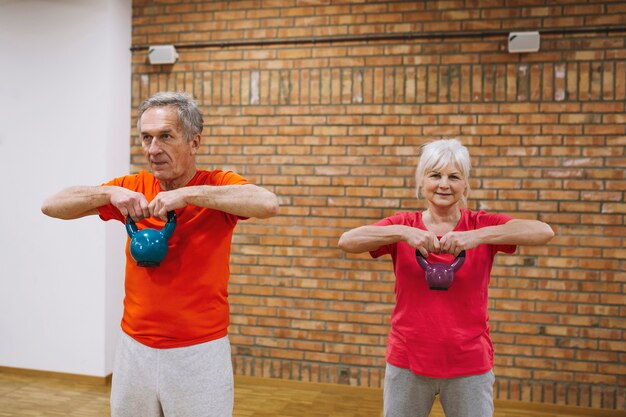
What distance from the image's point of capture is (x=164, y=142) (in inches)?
68.5

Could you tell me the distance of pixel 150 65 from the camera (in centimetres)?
421

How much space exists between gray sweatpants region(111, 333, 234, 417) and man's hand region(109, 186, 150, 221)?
0.38 metres

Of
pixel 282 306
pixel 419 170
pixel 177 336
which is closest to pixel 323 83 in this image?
pixel 282 306

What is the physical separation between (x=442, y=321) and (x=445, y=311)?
0.03 m

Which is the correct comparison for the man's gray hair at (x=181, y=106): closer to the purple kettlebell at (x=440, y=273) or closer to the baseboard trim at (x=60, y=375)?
the purple kettlebell at (x=440, y=273)

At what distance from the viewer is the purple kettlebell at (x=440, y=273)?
5.67 feet

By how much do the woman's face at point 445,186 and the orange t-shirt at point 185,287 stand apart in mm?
682

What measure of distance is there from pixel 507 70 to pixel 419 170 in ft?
6.65

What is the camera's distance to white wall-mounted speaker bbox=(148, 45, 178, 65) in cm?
409

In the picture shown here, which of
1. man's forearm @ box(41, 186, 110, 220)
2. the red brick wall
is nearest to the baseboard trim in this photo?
the red brick wall

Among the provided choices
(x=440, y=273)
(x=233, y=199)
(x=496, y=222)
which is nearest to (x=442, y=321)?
(x=440, y=273)

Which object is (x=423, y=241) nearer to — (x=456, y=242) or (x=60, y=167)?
(x=456, y=242)

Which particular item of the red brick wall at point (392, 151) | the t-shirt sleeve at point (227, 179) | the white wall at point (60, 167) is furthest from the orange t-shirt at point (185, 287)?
the white wall at point (60, 167)

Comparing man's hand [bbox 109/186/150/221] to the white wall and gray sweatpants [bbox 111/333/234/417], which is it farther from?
the white wall
